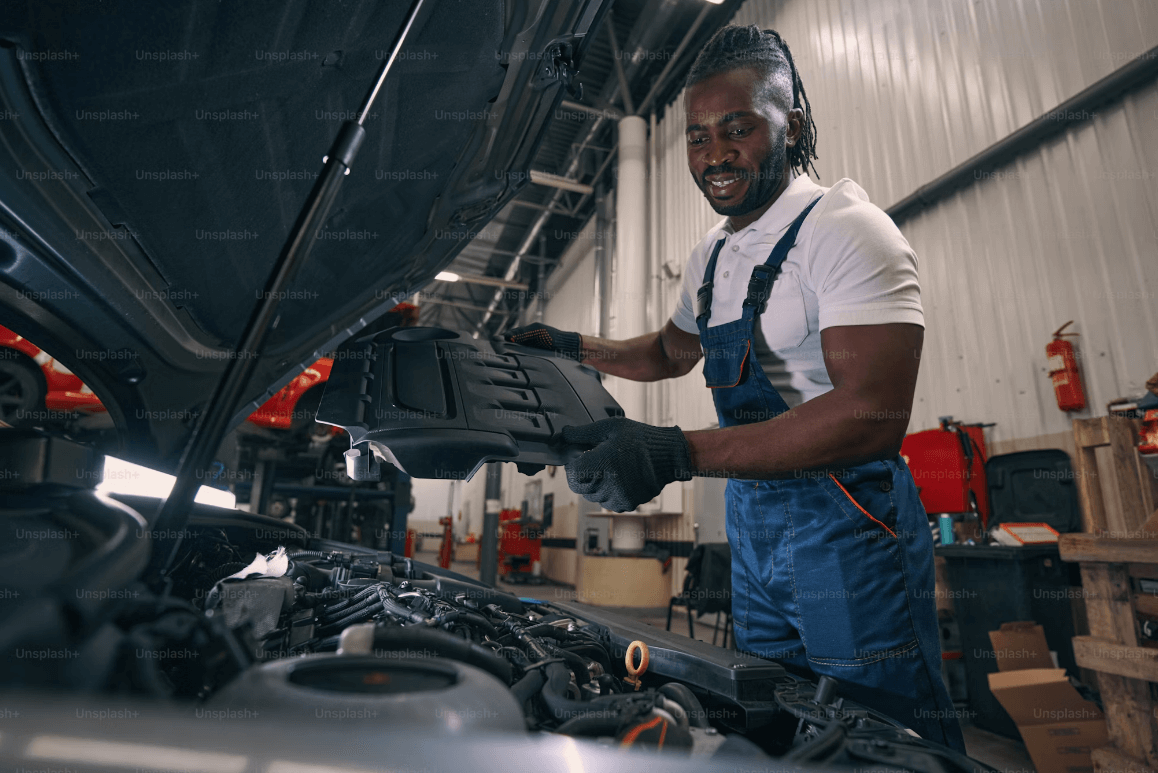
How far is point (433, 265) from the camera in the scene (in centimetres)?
119

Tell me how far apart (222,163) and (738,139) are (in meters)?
0.90

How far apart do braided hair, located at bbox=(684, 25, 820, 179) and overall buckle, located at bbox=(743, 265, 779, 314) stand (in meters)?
0.26

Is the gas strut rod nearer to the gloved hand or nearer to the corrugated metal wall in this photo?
the gloved hand

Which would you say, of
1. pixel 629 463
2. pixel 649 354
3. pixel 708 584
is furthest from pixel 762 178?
pixel 708 584

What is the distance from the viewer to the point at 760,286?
1.16m

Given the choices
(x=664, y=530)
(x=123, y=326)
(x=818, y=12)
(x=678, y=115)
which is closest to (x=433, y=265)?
(x=123, y=326)

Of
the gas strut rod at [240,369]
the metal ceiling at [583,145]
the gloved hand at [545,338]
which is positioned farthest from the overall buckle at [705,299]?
the metal ceiling at [583,145]

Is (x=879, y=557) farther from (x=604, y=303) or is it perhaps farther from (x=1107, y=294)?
(x=604, y=303)

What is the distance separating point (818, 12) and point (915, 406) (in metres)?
2.78

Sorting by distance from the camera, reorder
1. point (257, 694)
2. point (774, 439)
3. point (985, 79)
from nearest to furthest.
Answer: point (257, 694) → point (774, 439) → point (985, 79)

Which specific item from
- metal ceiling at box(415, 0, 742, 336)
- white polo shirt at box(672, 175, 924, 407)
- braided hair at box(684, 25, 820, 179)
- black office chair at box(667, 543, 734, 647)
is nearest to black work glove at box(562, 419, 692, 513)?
white polo shirt at box(672, 175, 924, 407)

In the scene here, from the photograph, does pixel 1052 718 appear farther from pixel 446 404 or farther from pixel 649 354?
pixel 446 404

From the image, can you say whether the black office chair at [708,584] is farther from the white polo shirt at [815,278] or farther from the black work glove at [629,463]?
the black work glove at [629,463]

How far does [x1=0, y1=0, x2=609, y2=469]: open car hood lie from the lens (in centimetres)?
65
